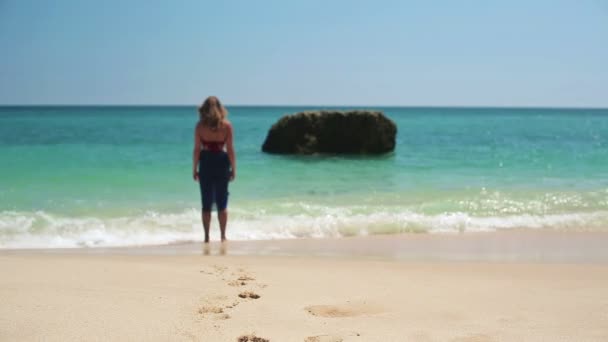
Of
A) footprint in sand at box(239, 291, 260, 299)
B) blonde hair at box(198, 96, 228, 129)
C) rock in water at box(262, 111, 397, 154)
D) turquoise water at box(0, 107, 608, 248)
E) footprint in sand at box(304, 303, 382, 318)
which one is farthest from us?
rock in water at box(262, 111, 397, 154)

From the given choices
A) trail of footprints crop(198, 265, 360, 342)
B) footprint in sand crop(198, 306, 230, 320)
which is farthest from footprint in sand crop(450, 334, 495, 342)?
footprint in sand crop(198, 306, 230, 320)

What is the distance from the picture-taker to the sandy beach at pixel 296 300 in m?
3.07

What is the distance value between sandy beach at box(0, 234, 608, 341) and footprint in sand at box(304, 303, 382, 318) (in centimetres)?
1

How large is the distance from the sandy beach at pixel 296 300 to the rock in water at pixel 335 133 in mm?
14854

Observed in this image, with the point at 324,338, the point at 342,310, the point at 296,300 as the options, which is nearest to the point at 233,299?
the point at 296,300

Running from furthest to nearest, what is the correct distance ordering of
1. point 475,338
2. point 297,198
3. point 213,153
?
point 297,198 → point 213,153 → point 475,338

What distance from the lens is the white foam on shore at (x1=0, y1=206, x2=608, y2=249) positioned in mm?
7109

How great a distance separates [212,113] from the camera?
6.14m

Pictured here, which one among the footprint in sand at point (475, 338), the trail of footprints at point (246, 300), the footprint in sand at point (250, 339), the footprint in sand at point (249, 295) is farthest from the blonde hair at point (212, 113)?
the footprint in sand at point (475, 338)

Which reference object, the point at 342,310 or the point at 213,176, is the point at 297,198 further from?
the point at 342,310

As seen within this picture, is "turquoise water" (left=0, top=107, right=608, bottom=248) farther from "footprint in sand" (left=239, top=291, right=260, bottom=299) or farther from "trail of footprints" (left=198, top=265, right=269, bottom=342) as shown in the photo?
"footprint in sand" (left=239, top=291, right=260, bottom=299)

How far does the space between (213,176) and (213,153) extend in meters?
0.28

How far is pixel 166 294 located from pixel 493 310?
228cm

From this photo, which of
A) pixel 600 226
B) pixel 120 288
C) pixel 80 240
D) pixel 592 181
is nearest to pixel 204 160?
pixel 80 240
